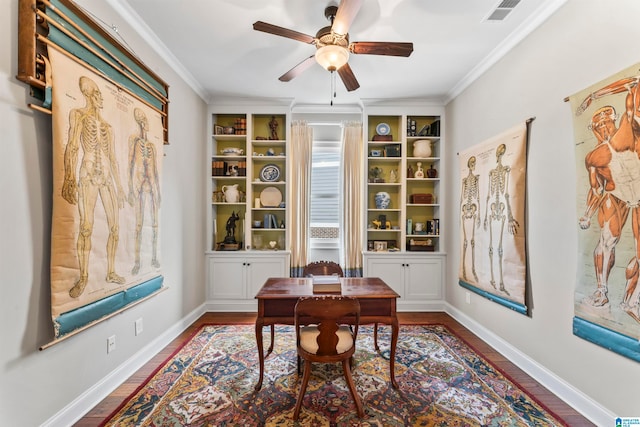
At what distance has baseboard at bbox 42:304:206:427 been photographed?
177 cm

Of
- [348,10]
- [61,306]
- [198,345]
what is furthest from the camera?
[198,345]

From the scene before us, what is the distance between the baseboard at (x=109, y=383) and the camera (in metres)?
1.77

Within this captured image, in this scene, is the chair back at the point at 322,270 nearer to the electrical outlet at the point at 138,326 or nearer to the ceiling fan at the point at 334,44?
the electrical outlet at the point at 138,326

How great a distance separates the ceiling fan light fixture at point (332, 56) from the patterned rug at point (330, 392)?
252 cm

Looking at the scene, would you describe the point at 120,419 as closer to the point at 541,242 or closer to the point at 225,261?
the point at 225,261

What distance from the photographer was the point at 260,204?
431cm

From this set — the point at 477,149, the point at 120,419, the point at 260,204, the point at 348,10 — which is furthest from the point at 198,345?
the point at 477,149

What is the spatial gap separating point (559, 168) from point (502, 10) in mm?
1324

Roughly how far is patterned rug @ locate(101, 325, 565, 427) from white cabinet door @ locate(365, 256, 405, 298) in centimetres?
121

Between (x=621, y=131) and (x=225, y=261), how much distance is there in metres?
4.09

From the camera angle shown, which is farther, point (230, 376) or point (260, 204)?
point (260, 204)

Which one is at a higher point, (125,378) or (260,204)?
(260,204)

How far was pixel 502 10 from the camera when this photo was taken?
2281 millimetres

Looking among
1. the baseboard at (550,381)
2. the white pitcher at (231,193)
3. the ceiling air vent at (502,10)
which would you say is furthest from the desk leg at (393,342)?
the white pitcher at (231,193)
